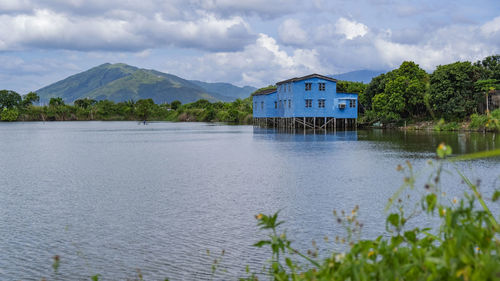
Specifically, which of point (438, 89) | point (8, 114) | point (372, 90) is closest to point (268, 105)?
point (372, 90)

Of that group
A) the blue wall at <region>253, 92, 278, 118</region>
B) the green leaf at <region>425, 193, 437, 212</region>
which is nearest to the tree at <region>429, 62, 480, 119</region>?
the blue wall at <region>253, 92, 278, 118</region>

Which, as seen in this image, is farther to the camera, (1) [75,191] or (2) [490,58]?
(2) [490,58]

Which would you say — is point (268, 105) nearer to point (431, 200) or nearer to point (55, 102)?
point (431, 200)

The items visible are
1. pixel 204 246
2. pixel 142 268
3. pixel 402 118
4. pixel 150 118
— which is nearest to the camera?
pixel 142 268

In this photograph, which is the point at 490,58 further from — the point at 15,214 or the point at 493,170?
the point at 15,214

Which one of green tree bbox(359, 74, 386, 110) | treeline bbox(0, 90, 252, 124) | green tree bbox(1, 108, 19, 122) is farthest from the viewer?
green tree bbox(1, 108, 19, 122)

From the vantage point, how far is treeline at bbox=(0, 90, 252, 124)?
132m

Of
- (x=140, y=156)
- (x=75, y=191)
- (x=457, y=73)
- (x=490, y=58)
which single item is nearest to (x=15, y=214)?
(x=75, y=191)

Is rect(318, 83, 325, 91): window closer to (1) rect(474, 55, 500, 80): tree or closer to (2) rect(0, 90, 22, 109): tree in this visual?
(1) rect(474, 55, 500, 80): tree

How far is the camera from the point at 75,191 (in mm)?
18984

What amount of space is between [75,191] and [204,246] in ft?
32.5

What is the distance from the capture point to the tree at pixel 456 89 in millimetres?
Answer: 55344

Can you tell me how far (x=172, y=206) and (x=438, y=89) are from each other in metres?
49.1

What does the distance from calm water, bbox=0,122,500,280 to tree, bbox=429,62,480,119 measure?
1092 inches
